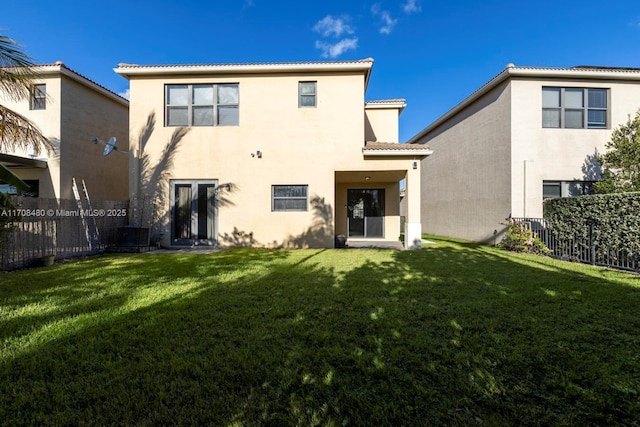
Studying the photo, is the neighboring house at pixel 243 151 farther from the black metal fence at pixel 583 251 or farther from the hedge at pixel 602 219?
the hedge at pixel 602 219

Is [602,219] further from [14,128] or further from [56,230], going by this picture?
[56,230]

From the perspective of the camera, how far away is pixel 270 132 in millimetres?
11383

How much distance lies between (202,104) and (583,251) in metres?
13.9

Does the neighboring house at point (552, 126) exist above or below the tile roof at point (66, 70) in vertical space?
below

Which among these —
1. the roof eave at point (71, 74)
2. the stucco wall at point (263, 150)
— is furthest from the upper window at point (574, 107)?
the roof eave at point (71, 74)

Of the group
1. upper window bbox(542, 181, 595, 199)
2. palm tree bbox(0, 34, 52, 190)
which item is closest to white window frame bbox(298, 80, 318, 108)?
palm tree bbox(0, 34, 52, 190)

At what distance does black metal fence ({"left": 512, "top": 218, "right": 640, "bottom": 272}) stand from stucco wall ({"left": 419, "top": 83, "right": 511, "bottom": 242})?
1.64 m

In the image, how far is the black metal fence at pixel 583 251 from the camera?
740cm

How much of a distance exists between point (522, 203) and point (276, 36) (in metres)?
14.9

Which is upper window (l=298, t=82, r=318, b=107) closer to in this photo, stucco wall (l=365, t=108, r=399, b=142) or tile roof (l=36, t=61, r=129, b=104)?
stucco wall (l=365, t=108, r=399, b=142)

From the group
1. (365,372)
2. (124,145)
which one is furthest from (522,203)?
(124,145)

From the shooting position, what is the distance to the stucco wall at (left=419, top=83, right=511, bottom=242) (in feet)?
41.6

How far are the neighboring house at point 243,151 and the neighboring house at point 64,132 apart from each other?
9.87 ft

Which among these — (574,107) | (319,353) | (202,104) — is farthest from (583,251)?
(202,104)
